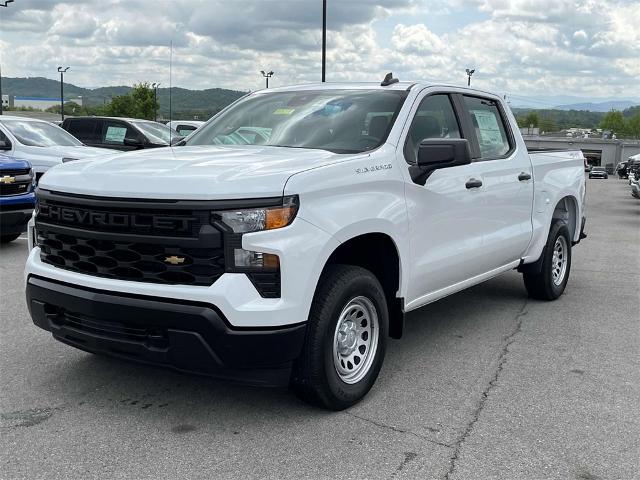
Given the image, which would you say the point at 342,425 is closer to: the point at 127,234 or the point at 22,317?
the point at 127,234

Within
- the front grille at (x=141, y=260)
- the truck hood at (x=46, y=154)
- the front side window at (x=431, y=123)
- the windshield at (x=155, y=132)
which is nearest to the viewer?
the front grille at (x=141, y=260)

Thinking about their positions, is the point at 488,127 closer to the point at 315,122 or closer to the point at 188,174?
the point at 315,122

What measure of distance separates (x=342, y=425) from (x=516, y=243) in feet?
9.42

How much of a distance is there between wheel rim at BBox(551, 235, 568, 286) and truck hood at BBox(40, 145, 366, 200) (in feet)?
11.9

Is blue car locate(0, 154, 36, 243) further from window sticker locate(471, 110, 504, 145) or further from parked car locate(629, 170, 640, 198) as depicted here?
parked car locate(629, 170, 640, 198)

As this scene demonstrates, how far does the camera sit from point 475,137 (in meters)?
5.59

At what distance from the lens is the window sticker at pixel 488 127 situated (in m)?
5.76

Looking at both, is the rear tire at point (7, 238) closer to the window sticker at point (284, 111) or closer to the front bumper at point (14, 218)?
the front bumper at point (14, 218)

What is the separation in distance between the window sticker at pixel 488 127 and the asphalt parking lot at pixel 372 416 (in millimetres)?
1606

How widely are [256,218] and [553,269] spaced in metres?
4.45

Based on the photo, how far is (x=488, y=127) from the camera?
5.94 metres

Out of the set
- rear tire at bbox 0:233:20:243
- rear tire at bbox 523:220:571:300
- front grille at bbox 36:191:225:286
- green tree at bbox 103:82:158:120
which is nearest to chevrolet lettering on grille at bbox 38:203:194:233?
front grille at bbox 36:191:225:286

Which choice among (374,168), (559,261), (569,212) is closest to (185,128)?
(569,212)

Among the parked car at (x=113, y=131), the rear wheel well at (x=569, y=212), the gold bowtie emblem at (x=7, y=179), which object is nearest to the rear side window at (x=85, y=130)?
the parked car at (x=113, y=131)
